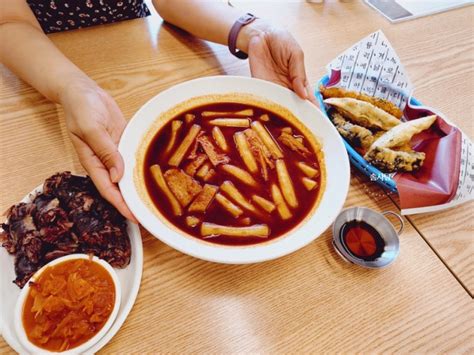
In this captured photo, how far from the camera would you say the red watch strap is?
5.66 feet

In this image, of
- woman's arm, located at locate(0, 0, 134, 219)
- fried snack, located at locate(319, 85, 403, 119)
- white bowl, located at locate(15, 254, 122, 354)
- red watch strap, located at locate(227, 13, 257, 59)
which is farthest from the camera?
red watch strap, located at locate(227, 13, 257, 59)

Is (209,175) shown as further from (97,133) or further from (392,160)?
(392,160)

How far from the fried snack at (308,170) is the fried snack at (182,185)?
1.29 ft

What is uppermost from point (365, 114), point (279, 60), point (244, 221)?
point (279, 60)

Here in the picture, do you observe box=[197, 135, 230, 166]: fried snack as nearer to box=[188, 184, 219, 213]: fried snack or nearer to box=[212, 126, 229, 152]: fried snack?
box=[212, 126, 229, 152]: fried snack

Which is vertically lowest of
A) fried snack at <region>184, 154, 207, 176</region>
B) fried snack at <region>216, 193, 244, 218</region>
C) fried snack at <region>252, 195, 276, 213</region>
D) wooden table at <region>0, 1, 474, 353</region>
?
wooden table at <region>0, 1, 474, 353</region>

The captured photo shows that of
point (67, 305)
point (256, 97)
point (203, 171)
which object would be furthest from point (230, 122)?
point (67, 305)

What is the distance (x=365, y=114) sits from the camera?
147cm

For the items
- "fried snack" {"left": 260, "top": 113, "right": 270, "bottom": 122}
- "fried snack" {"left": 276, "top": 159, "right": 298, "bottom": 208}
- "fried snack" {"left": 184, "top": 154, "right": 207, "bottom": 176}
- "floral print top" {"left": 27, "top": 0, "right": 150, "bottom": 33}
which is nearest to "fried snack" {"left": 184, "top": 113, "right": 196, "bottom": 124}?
"fried snack" {"left": 184, "top": 154, "right": 207, "bottom": 176}

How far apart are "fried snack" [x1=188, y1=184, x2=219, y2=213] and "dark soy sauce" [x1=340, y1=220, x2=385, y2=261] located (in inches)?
18.5

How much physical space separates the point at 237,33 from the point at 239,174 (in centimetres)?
85

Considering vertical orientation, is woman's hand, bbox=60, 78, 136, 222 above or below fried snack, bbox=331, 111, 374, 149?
above

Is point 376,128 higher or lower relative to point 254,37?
lower

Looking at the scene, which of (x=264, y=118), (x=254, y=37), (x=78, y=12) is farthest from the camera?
(x=78, y=12)
